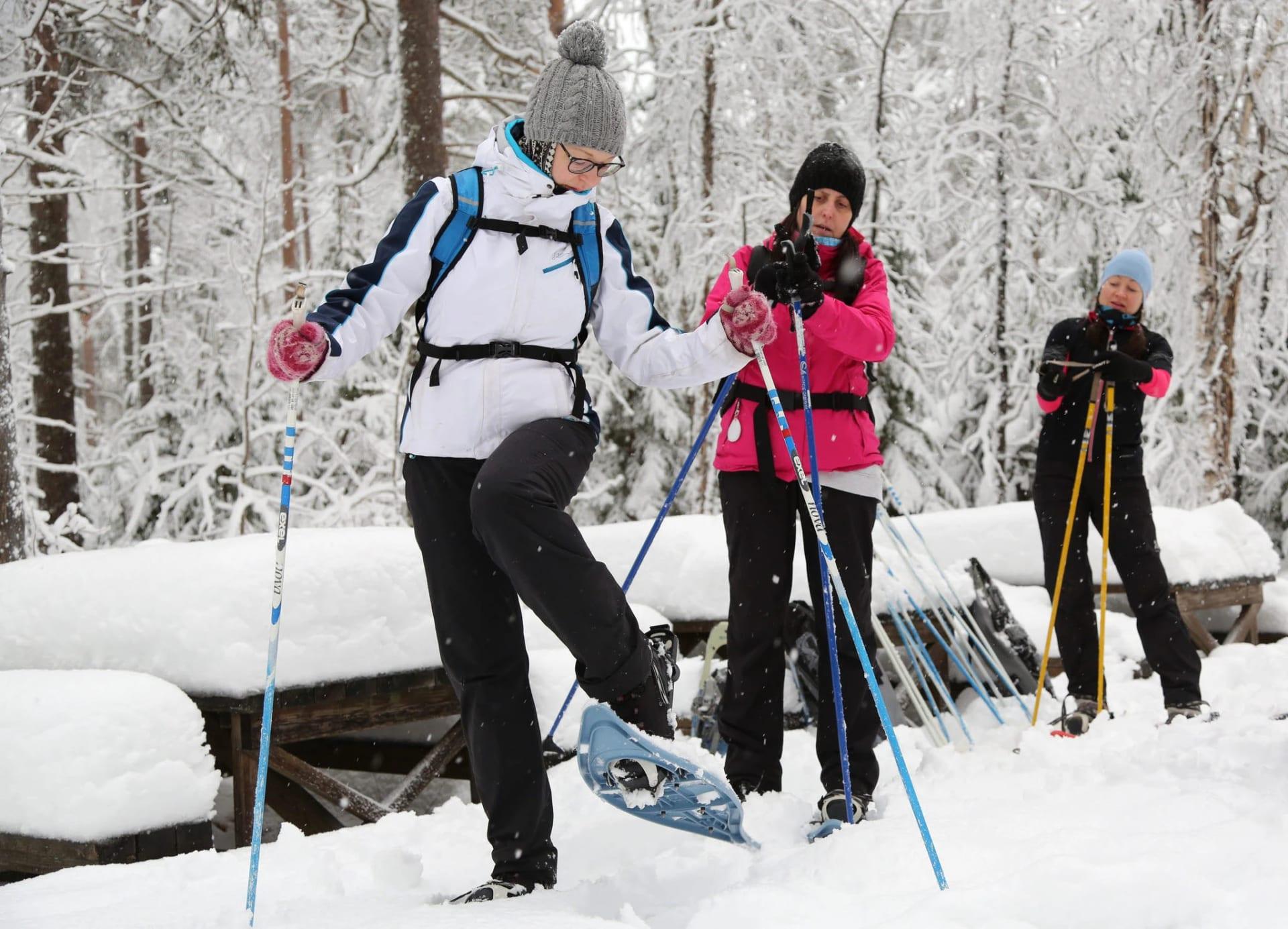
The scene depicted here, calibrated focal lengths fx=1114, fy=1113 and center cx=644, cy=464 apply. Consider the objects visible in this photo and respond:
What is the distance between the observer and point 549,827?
280 centimetres

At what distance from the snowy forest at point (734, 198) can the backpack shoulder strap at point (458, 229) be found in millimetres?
5554

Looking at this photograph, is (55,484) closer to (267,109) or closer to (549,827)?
(267,109)

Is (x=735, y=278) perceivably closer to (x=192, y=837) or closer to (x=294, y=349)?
(x=294, y=349)

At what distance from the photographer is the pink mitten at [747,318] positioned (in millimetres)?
2803

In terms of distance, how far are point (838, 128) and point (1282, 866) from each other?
9374 mm

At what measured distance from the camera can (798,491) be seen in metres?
3.35

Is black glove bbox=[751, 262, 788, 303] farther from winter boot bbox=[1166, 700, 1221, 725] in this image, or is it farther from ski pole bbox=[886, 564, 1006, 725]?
winter boot bbox=[1166, 700, 1221, 725]

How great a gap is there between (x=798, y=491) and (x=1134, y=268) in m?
2.50

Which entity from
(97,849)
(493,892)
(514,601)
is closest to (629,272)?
(514,601)

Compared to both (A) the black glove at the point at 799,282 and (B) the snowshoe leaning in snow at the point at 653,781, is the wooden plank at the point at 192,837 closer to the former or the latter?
(B) the snowshoe leaning in snow at the point at 653,781

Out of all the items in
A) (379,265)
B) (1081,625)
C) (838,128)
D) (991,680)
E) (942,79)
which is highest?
(942,79)

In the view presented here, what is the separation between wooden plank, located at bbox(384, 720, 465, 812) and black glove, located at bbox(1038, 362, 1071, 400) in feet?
9.69

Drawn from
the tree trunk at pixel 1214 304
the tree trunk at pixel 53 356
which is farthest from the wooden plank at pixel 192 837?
the tree trunk at pixel 53 356

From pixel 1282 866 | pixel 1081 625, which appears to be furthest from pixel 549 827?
pixel 1081 625
